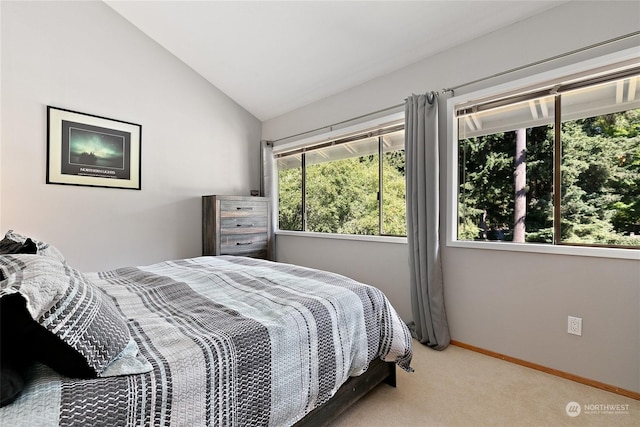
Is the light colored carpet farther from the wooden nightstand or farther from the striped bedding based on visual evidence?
the wooden nightstand

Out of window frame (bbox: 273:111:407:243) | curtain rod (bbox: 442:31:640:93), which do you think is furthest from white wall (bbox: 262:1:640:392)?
window frame (bbox: 273:111:407:243)

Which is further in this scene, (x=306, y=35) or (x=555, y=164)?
(x=306, y=35)

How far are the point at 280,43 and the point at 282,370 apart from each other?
295cm

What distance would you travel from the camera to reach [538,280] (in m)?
2.12

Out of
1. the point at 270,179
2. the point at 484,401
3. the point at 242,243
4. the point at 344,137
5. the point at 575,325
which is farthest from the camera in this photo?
the point at 270,179

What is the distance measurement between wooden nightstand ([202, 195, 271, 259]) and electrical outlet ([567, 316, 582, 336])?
3.16 meters

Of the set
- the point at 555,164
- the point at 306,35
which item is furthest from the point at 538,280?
the point at 306,35

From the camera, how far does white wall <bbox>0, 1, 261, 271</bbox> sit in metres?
2.57

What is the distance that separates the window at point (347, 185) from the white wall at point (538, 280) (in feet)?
1.27

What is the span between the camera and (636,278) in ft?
5.82

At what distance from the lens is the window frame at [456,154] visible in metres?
1.84

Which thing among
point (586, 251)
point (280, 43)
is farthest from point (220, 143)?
point (586, 251)

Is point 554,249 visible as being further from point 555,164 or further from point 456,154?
point 456,154

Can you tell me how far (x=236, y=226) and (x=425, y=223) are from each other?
7.49 feet
